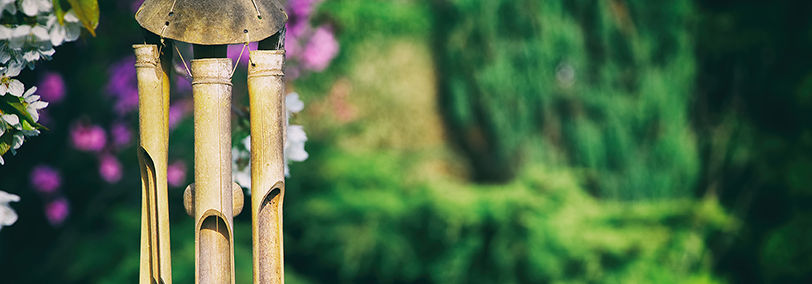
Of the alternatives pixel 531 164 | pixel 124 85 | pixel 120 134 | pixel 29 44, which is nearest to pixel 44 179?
pixel 120 134

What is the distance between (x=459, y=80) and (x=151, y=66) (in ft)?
10.5

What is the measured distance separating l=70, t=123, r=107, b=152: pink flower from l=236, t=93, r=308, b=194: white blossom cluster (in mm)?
1474

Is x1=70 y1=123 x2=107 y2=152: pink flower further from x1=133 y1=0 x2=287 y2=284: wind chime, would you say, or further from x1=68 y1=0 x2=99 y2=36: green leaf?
x1=68 y1=0 x2=99 y2=36: green leaf

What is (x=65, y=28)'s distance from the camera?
3.01ft

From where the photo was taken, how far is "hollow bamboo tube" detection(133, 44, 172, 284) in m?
1.03

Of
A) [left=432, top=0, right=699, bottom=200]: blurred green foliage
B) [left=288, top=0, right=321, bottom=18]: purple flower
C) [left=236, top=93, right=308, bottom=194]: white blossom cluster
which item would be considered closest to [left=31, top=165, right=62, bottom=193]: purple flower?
[left=288, top=0, right=321, bottom=18]: purple flower

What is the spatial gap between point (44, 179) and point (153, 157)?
5.57 feet

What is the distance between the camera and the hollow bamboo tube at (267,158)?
3.43 ft

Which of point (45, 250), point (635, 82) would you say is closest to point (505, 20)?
point (635, 82)

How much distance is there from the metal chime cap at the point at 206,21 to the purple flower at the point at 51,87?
4.77 ft

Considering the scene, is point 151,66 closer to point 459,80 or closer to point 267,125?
point 267,125

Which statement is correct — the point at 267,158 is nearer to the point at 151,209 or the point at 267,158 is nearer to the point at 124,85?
the point at 151,209

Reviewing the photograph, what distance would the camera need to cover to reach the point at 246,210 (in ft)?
13.3

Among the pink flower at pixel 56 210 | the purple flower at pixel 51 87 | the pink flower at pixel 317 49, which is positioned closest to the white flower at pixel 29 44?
the purple flower at pixel 51 87
